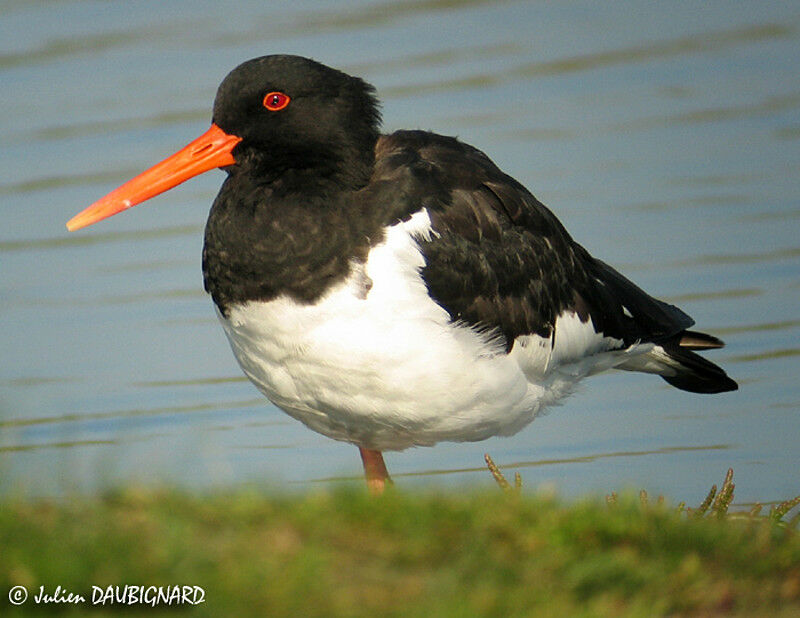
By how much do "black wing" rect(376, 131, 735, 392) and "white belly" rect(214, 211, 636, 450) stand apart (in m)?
0.13

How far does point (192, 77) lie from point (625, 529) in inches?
496

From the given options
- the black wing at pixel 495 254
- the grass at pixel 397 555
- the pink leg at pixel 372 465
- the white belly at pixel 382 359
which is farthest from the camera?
the pink leg at pixel 372 465

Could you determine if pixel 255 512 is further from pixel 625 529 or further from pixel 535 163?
pixel 535 163

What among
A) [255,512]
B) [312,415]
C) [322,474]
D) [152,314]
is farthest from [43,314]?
[255,512]

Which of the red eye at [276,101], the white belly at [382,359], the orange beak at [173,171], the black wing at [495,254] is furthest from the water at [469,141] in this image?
the red eye at [276,101]

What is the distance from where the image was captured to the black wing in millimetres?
6688

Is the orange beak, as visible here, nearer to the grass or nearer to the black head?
the black head

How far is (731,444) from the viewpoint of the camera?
32.3 ft

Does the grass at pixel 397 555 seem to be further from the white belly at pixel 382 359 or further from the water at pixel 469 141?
the white belly at pixel 382 359

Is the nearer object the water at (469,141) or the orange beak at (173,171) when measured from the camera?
the orange beak at (173,171)

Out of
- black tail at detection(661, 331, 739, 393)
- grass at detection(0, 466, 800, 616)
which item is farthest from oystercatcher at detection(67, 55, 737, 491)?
grass at detection(0, 466, 800, 616)

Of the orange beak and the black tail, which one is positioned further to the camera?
the black tail

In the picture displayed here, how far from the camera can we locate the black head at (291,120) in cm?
673

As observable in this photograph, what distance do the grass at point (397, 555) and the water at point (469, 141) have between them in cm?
51
